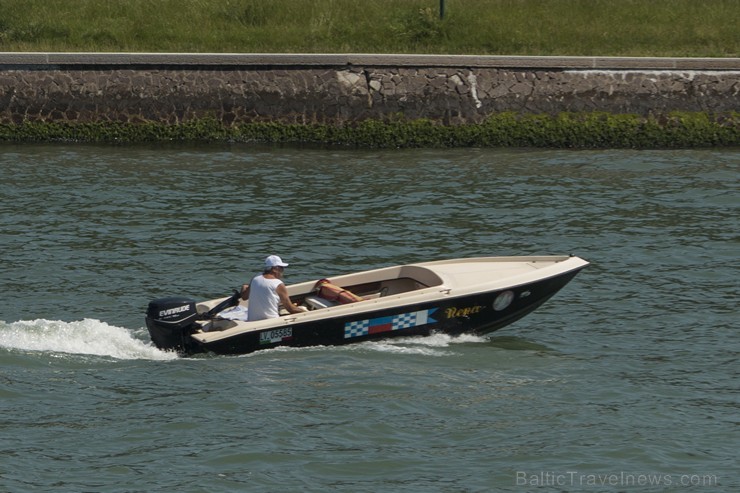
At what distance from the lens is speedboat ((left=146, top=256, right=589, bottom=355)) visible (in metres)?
15.4

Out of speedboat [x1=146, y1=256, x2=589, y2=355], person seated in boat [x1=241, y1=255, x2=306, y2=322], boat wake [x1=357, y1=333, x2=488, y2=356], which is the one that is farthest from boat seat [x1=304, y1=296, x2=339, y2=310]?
boat wake [x1=357, y1=333, x2=488, y2=356]

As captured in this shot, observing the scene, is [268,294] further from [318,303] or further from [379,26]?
[379,26]

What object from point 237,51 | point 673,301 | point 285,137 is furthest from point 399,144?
point 673,301

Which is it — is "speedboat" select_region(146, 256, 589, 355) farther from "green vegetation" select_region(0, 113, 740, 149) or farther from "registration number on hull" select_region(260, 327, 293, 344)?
"green vegetation" select_region(0, 113, 740, 149)

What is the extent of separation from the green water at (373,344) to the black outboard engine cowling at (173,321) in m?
0.27

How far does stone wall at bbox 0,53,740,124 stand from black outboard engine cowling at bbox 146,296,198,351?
14488mm

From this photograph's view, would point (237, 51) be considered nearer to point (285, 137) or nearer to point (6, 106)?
point (285, 137)

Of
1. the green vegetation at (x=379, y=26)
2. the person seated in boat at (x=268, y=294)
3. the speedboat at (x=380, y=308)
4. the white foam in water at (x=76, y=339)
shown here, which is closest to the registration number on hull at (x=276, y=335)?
the speedboat at (x=380, y=308)

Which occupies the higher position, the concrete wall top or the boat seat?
the concrete wall top

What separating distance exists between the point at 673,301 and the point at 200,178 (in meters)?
11.2

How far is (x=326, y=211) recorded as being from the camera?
23391 millimetres

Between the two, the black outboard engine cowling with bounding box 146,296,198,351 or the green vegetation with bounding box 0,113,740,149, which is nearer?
the black outboard engine cowling with bounding box 146,296,198,351

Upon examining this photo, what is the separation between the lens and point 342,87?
29.4 meters

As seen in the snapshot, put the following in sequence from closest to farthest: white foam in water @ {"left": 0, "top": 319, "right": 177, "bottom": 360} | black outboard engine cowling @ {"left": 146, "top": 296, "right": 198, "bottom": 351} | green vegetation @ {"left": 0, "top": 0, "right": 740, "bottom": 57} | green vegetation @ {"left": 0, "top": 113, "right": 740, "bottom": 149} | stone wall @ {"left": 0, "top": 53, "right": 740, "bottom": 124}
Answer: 1. black outboard engine cowling @ {"left": 146, "top": 296, "right": 198, "bottom": 351}
2. white foam in water @ {"left": 0, "top": 319, "right": 177, "bottom": 360}
3. green vegetation @ {"left": 0, "top": 113, "right": 740, "bottom": 149}
4. stone wall @ {"left": 0, "top": 53, "right": 740, "bottom": 124}
5. green vegetation @ {"left": 0, "top": 0, "right": 740, "bottom": 57}
